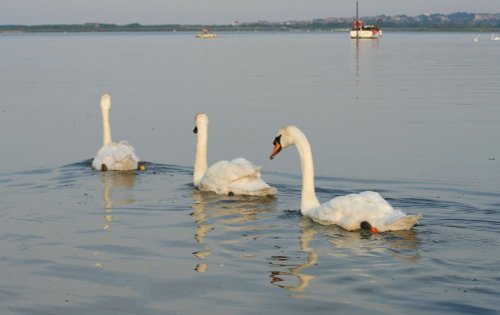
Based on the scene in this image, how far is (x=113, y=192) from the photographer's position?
15.5 metres

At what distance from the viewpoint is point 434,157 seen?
1869 centimetres

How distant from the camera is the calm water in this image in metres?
9.64

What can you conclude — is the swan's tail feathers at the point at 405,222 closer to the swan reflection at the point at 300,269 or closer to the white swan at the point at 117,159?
the swan reflection at the point at 300,269

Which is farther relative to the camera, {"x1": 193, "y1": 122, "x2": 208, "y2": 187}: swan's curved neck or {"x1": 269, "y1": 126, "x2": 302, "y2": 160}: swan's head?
{"x1": 193, "y1": 122, "x2": 208, "y2": 187}: swan's curved neck

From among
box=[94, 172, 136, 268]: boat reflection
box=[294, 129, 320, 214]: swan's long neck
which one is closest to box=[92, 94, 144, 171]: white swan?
box=[94, 172, 136, 268]: boat reflection

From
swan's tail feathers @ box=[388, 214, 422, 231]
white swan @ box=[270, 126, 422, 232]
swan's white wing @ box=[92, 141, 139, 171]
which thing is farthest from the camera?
swan's white wing @ box=[92, 141, 139, 171]

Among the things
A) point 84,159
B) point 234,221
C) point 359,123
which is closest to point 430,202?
point 234,221

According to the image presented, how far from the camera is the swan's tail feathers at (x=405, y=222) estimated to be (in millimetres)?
11516

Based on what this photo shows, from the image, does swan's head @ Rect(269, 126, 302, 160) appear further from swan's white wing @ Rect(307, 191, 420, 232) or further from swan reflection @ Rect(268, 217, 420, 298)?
swan reflection @ Rect(268, 217, 420, 298)

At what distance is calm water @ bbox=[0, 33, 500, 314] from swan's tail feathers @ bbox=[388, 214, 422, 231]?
0.53 feet

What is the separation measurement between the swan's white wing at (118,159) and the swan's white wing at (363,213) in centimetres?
549

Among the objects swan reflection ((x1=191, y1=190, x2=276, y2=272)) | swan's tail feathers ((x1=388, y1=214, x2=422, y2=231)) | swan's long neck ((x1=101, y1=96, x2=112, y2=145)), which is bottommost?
swan reflection ((x1=191, y1=190, x2=276, y2=272))

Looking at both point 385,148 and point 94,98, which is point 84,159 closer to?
point 385,148

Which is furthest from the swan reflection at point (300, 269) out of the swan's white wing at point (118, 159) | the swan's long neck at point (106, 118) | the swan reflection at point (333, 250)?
the swan's long neck at point (106, 118)
